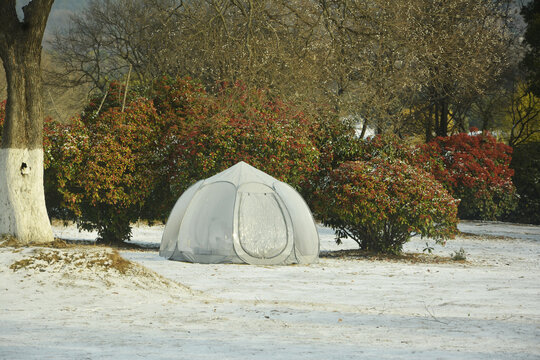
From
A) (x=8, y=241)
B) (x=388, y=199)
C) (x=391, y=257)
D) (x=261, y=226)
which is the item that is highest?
(x=388, y=199)

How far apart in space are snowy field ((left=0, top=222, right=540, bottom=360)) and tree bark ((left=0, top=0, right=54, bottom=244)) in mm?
1367

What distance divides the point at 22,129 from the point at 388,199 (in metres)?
7.98

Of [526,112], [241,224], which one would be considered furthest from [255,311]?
[526,112]

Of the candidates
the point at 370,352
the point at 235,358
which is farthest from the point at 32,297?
the point at 370,352

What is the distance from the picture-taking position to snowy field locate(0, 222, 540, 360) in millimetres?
6574

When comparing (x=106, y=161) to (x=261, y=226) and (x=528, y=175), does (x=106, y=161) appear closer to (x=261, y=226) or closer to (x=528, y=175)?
(x=261, y=226)

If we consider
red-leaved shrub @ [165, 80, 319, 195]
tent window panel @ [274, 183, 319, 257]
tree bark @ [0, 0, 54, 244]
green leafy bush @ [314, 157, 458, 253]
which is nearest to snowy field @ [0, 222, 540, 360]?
→ tent window panel @ [274, 183, 319, 257]

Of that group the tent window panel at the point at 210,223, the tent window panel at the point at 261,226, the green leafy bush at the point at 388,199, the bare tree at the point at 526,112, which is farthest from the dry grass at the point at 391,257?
the bare tree at the point at 526,112

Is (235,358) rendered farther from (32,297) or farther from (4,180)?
(4,180)

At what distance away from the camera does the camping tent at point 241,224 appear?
47.1 ft

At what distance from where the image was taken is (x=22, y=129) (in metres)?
11.6

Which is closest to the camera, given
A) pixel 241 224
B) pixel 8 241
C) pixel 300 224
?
pixel 8 241

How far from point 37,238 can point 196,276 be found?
8.77ft

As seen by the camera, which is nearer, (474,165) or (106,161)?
(106,161)
